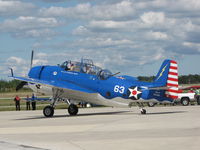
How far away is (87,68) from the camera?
22875mm

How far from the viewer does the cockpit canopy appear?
22.4 m

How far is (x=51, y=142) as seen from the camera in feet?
39.8

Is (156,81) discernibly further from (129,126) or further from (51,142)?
(51,142)

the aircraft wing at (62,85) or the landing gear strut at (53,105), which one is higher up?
the aircraft wing at (62,85)

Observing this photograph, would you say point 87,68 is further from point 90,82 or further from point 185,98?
point 185,98

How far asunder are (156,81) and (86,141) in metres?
10.4

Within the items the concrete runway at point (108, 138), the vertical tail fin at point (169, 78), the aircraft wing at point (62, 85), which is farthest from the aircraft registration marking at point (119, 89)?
the concrete runway at point (108, 138)

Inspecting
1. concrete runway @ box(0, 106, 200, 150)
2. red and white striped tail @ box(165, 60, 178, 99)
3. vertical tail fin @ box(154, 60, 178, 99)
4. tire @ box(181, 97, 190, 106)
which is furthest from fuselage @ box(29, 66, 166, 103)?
tire @ box(181, 97, 190, 106)

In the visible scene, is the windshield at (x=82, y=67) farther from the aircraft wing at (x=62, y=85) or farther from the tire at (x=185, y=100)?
the tire at (x=185, y=100)

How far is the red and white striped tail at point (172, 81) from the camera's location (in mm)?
21328

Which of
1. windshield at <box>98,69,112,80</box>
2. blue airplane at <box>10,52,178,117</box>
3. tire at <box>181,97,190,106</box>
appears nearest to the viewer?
blue airplane at <box>10,52,178,117</box>

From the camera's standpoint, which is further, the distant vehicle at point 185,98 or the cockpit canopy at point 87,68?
the distant vehicle at point 185,98

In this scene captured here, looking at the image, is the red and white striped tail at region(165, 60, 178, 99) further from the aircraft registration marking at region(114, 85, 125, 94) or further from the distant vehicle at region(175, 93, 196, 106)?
the distant vehicle at region(175, 93, 196, 106)

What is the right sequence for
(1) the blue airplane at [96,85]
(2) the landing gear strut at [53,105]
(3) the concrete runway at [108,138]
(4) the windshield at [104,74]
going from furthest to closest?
(2) the landing gear strut at [53,105]
(4) the windshield at [104,74]
(1) the blue airplane at [96,85]
(3) the concrete runway at [108,138]
